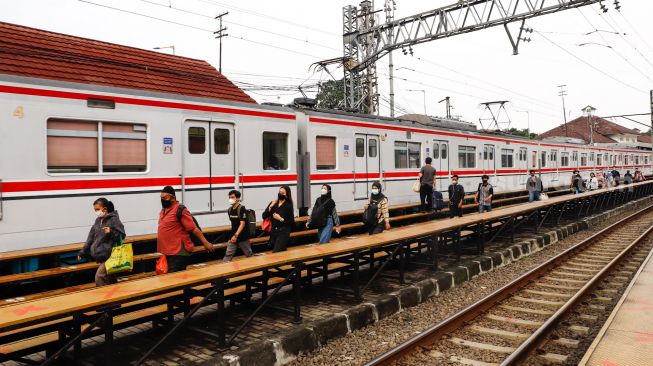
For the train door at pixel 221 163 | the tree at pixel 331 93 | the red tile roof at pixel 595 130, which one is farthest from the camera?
the red tile roof at pixel 595 130

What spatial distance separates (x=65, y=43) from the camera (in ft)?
34.3

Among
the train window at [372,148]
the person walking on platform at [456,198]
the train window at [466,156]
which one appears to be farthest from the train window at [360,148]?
the train window at [466,156]

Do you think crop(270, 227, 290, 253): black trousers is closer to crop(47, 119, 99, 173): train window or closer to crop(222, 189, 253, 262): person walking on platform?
crop(222, 189, 253, 262): person walking on platform

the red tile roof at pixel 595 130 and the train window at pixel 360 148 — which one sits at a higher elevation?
the red tile roof at pixel 595 130

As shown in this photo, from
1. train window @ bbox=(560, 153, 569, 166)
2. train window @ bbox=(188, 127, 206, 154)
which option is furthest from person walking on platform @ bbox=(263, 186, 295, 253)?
train window @ bbox=(560, 153, 569, 166)

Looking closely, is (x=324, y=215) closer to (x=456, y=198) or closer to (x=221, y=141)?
(x=221, y=141)

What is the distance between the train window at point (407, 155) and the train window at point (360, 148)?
1690mm

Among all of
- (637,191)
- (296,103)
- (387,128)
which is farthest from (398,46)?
(637,191)

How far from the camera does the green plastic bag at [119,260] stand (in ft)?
19.8

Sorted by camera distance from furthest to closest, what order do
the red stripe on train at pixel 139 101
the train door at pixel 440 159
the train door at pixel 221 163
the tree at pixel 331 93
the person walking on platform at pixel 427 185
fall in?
the tree at pixel 331 93 → the train door at pixel 440 159 → the person walking on platform at pixel 427 185 → the train door at pixel 221 163 → the red stripe on train at pixel 139 101

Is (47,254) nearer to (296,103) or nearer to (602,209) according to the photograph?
(296,103)

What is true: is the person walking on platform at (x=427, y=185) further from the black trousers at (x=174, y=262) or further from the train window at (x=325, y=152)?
the black trousers at (x=174, y=262)

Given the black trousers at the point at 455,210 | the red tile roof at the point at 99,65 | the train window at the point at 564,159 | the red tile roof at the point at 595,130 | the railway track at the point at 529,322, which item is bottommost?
the railway track at the point at 529,322

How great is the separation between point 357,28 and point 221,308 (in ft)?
55.6
